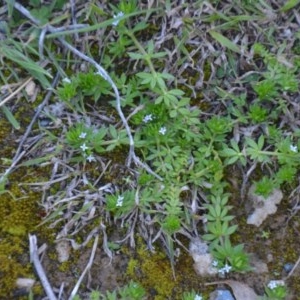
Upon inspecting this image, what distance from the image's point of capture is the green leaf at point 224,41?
3316 millimetres

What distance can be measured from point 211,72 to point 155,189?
694 millimetres

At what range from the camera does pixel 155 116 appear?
316 cm

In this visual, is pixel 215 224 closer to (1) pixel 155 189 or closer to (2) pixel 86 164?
(1) pixel 155 189

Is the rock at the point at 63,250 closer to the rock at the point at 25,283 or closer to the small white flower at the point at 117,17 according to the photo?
the rock at the point at 25,283

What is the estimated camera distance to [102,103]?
10.8ft

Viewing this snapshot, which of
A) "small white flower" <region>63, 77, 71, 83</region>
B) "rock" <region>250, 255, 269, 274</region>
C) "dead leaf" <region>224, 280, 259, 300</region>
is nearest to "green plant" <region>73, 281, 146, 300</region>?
"dead leaf" <region>224, 280, 259, 300</region>

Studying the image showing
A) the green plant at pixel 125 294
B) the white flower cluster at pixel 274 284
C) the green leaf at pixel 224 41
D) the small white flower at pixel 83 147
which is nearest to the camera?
the green plant at pixel 125 294

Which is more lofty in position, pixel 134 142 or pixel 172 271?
pixel 134 142

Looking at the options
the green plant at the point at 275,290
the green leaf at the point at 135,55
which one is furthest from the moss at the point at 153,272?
the green leaf at the point at 135,55

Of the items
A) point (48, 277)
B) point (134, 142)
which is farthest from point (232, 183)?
point (48, 277)

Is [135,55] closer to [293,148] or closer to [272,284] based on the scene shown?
[293,148]

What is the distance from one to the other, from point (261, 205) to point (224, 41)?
852 mm

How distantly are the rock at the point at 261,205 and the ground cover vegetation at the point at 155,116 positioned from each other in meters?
0.03

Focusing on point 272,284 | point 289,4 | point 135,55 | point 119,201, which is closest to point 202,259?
point 272,284
